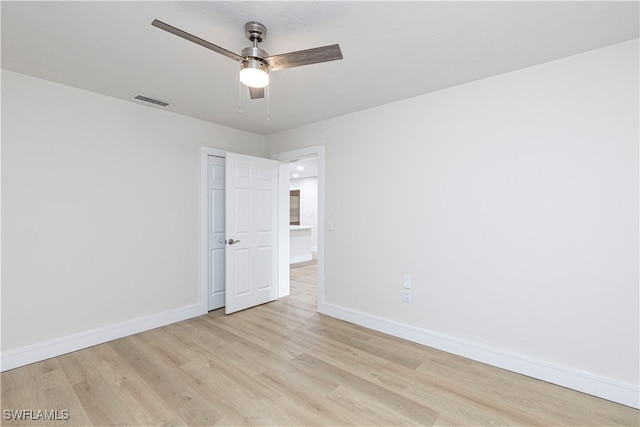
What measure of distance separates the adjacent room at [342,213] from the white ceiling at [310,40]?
19 mm

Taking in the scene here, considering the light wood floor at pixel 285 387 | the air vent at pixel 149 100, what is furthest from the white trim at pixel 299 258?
the air vent at pixel 149 100

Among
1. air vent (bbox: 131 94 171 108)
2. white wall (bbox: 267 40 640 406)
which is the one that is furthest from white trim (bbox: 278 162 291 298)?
air vent (bbox: 131 94 171 108)

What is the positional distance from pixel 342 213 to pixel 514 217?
72.1 inches

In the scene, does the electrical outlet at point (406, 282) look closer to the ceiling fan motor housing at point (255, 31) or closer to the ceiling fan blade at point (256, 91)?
the ceiling fan blade at point (256, 91)

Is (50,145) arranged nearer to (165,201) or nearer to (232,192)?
(165,201)

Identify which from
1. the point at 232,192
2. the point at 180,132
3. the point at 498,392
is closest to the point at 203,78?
the point at 180,132

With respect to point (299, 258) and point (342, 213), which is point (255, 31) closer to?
point (342, 213)

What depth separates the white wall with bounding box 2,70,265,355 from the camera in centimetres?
256

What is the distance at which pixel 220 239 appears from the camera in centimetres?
412

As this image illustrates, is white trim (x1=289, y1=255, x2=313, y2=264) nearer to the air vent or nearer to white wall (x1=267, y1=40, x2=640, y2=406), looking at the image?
white wall (x1=267, y1=40, x2=640, y2=406)

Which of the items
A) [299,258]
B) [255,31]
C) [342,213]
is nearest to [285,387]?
[342,213]

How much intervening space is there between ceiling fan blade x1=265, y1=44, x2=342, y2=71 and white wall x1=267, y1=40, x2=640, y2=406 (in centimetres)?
167

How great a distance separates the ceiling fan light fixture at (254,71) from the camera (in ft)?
5.86

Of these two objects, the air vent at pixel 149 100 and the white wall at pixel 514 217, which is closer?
the white wall at pixel 514 217
